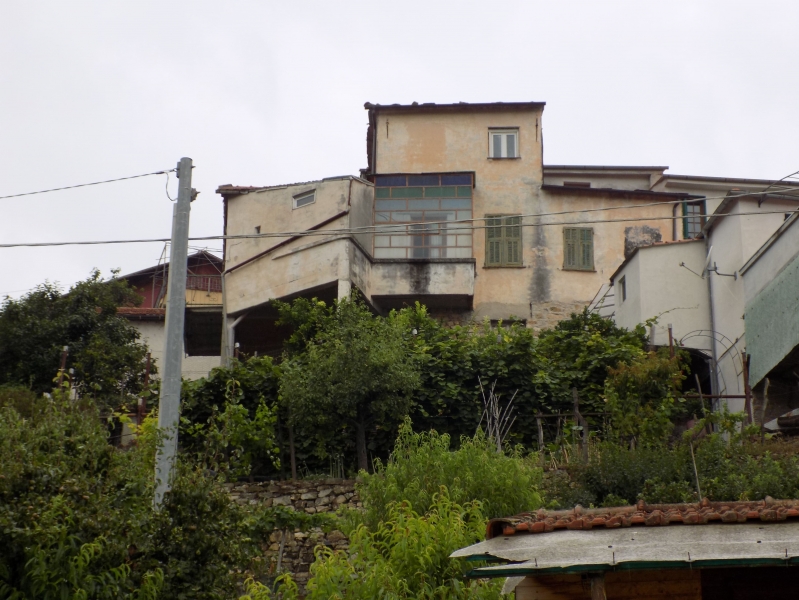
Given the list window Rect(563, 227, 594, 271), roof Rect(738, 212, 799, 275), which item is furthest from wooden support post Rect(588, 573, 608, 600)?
window Rect(563, 227, 594, 271)

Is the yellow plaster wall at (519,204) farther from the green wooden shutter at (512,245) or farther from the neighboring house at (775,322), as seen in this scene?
the neighboring house at (775,322)

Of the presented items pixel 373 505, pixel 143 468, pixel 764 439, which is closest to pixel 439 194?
pixel 764 439

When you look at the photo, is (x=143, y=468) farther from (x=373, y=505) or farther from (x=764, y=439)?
(x=764, y=439)

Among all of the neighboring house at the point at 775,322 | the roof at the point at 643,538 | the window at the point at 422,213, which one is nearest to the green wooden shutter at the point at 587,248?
the window at the point at 422,213

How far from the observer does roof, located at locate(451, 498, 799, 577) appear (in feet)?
29.0

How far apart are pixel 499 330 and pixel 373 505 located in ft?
33.4

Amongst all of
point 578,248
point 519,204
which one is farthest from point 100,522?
point 519,204

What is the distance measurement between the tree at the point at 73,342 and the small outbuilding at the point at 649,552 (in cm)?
1659

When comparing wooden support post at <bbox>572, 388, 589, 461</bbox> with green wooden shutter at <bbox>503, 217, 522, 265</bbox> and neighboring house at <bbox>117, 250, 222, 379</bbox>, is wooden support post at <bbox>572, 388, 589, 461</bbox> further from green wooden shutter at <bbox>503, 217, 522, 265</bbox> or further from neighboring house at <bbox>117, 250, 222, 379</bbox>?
neighboring house at <bbox>117, 250, 222, 379</bbox>

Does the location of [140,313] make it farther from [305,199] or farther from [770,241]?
[770,241]

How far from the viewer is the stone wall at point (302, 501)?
56.3 ft

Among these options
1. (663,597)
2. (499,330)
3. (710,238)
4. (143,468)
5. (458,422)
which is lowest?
(663,597)

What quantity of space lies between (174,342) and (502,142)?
2259 cm

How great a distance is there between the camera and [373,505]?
1452 centimetres
